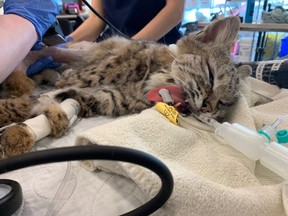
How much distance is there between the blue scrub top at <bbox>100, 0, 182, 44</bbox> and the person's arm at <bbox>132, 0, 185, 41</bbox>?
0.14m

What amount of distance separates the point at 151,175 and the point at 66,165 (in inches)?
7.9

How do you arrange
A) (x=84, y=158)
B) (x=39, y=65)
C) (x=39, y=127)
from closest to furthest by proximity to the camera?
1. (x=84, y=158)
2. (x=39, y=127)
3. (x=39, y=65)

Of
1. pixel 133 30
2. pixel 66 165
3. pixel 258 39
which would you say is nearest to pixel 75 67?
pixel 66 165

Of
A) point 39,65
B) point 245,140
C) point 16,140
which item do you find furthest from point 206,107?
point 39,65

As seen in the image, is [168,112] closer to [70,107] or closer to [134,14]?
[70,107]

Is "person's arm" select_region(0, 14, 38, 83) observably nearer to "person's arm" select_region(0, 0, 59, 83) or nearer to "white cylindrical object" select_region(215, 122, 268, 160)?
"person's arm" select_region(0, 0, 59, 83)

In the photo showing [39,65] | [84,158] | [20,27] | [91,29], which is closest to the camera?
Result: [84,158]

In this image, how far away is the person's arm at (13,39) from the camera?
26.3 inches

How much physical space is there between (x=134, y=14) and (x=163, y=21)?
306 millimetres

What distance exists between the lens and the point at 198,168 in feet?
1.75

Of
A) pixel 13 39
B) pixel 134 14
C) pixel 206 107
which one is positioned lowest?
pixel 206 107

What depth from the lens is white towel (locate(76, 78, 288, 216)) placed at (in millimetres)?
423

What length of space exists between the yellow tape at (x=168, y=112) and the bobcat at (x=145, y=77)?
108 mm

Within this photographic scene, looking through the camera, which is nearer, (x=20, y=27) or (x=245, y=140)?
(x=245, y=140)
